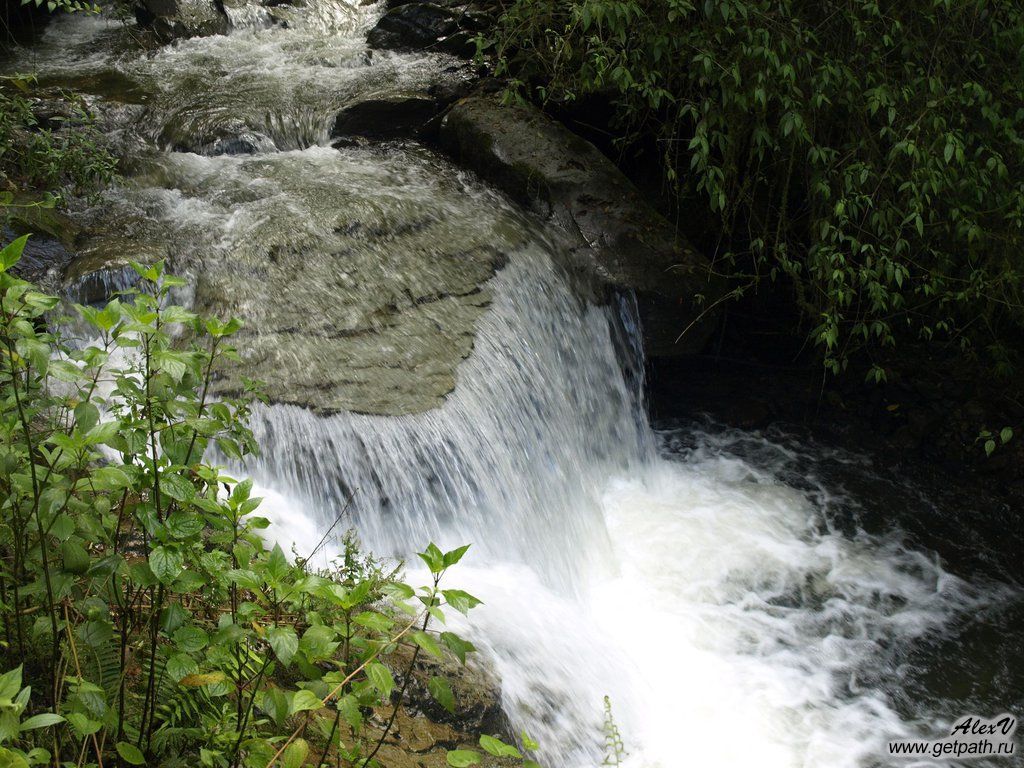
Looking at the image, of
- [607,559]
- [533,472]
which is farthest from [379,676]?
[607,559]

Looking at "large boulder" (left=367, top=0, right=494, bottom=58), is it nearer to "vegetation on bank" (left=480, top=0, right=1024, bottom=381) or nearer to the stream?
the stream

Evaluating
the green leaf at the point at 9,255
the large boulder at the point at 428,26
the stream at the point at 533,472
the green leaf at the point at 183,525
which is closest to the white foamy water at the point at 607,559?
the stream at the point at 533,472

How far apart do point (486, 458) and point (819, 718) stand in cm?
207

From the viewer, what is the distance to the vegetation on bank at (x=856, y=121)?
5.21 m

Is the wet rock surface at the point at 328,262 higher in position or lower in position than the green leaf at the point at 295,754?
higher

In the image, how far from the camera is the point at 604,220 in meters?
6.19

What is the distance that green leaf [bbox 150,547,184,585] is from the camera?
73.0 inches

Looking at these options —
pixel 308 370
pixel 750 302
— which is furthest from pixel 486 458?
pixel 750 302

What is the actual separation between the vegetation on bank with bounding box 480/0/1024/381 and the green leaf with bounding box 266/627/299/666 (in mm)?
4248

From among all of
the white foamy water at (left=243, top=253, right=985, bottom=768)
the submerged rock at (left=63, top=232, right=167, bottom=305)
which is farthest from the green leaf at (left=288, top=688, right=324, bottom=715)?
the submerged rock at (left=63, top=232, right=167, bottom=305)

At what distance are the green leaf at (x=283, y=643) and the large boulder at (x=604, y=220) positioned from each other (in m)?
4.42

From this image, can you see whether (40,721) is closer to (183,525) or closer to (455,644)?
(183,525)

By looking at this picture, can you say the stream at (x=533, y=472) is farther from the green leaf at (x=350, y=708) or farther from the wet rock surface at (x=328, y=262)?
the green leaf at (x=350, y=708)

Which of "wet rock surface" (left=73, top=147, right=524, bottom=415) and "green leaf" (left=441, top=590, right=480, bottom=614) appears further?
"wet rock surface" (left=73, top=147, right=524, bottom=415)
